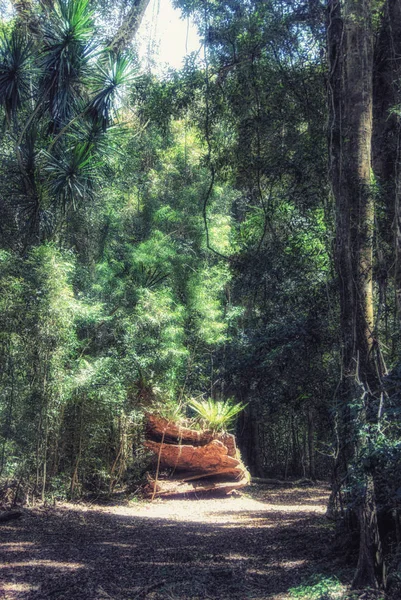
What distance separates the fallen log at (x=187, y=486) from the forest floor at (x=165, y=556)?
1.62 meters

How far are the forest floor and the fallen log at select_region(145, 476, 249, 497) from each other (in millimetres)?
1619

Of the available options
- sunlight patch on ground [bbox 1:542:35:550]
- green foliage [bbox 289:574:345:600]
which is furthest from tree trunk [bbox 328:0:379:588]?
sunlight patch on ground [bbox 1:542:35:550]

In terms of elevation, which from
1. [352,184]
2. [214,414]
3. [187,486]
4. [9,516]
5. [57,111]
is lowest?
[187,486]

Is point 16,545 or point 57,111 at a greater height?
point 57,111

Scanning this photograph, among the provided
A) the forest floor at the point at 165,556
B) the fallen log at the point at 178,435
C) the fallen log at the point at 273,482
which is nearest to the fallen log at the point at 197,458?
the fallen log at the point at 178,435

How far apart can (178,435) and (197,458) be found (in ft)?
1.96

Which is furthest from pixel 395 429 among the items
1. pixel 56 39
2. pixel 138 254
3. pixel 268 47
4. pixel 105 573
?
pixel 138 254

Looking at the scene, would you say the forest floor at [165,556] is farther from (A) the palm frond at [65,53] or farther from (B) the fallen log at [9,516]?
(A) the palm frond at [65,53]

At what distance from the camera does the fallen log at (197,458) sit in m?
11.5

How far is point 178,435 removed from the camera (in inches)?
459

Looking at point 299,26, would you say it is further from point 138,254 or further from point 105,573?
point 138,254

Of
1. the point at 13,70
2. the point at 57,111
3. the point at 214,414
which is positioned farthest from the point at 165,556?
the point at 13,70

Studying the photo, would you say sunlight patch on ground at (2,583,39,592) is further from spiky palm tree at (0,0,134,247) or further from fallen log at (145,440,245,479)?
fallen log at (145,440,245,479)

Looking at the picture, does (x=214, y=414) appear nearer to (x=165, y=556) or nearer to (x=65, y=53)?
(x=165, y=556)
